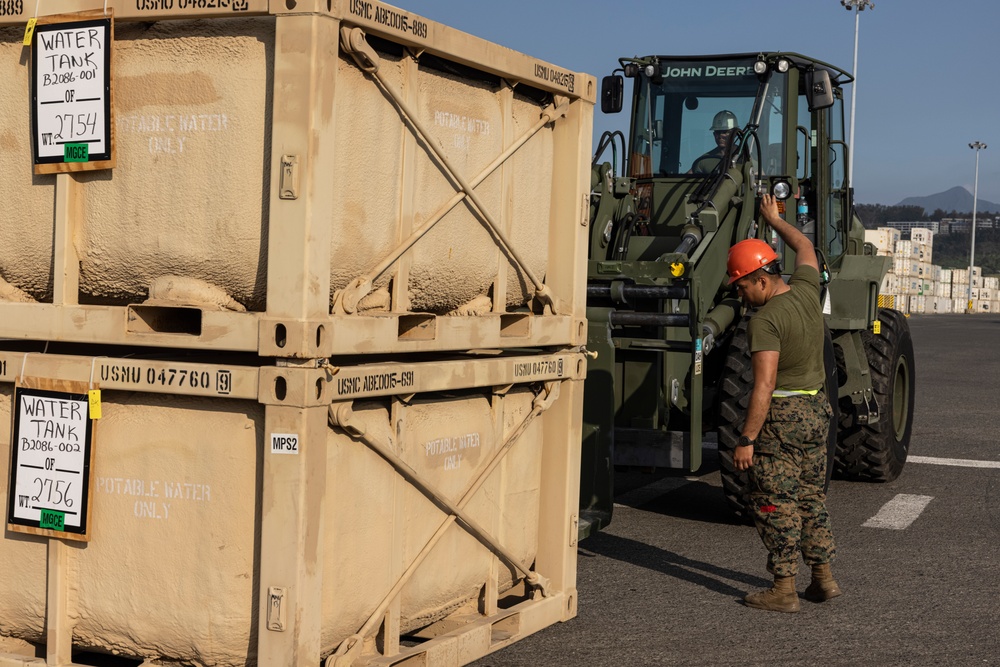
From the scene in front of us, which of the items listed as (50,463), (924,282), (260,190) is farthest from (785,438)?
(924,282)

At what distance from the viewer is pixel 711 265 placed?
8.80 meters

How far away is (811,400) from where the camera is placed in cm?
666

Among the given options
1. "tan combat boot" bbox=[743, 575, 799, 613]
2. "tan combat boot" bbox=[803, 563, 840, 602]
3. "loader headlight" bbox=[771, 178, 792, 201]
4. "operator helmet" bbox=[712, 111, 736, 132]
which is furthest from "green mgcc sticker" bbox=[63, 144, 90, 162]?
"operator helmet" bbox=[712, 111, 736, 132]

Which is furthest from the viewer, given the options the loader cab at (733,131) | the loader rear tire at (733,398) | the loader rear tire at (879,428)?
the loader rear tire at (879,428)

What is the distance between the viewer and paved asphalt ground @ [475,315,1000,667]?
5785 millimetres

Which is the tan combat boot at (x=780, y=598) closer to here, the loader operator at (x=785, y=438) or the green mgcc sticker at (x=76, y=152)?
the loader operator at (x=785, y=438)

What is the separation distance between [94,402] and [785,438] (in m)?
3.61

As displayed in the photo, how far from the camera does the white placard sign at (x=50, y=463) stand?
4500mm

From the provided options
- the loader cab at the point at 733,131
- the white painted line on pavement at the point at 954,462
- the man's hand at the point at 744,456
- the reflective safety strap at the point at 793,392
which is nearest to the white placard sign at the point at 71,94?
the man's hand at the point at 744,456

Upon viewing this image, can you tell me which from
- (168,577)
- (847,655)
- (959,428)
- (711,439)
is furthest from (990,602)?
(959,428)

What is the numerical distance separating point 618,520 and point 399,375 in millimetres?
4599

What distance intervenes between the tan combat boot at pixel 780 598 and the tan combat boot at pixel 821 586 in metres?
0.18

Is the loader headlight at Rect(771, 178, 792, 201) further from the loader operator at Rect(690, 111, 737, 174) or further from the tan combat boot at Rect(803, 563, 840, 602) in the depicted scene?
the tan combat boot at Rect(803, 563, 840, 602)

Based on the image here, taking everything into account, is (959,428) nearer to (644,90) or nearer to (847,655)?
(644,90)
